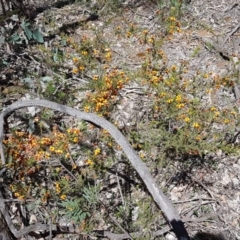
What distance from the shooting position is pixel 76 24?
17.6ft

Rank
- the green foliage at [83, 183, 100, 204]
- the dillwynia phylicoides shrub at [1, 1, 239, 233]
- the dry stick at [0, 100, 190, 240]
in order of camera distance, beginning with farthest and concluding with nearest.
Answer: the dillwynia phylicoides shrub at [1, 1, 239, 233], the green foliage at [83, 183, 100, 204], the dry stick at [0, 100, 190, 240]

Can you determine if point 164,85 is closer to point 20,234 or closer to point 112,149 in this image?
point 112,149

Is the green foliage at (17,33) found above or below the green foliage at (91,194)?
above

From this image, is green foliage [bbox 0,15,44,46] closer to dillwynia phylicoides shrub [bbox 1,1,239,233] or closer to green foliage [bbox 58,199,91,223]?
dillwynia phylicoides shrub [bbox 1,1,239,233]

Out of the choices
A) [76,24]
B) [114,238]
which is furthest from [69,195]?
[76,24]

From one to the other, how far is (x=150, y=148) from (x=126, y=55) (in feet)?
4.98

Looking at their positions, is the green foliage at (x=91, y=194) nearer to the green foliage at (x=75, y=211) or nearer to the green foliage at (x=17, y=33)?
the green foliage at (x=75, y=211)

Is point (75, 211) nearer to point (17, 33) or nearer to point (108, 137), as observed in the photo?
point (108, 137)

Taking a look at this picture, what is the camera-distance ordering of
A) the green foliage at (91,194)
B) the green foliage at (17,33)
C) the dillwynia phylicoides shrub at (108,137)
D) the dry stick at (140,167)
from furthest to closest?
1. the green foliage at (17,33)
2. the dillwynia phylicoides shrub at (108,137)
3. the green foliage at (91,194)
4. the dry stick at (140,167)

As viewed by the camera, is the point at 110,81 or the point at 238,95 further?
the point at 238,95

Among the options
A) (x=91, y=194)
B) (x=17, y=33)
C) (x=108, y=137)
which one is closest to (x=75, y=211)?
(x=91, y=194)


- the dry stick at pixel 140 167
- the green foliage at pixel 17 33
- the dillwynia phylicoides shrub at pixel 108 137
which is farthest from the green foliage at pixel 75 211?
the green foliage at pixel 17 33

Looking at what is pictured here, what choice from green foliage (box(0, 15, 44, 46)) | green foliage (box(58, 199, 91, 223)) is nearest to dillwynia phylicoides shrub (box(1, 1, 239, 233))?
green foliage (box(58, 199, 91, 223))

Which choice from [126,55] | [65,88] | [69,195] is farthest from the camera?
[126,55]
